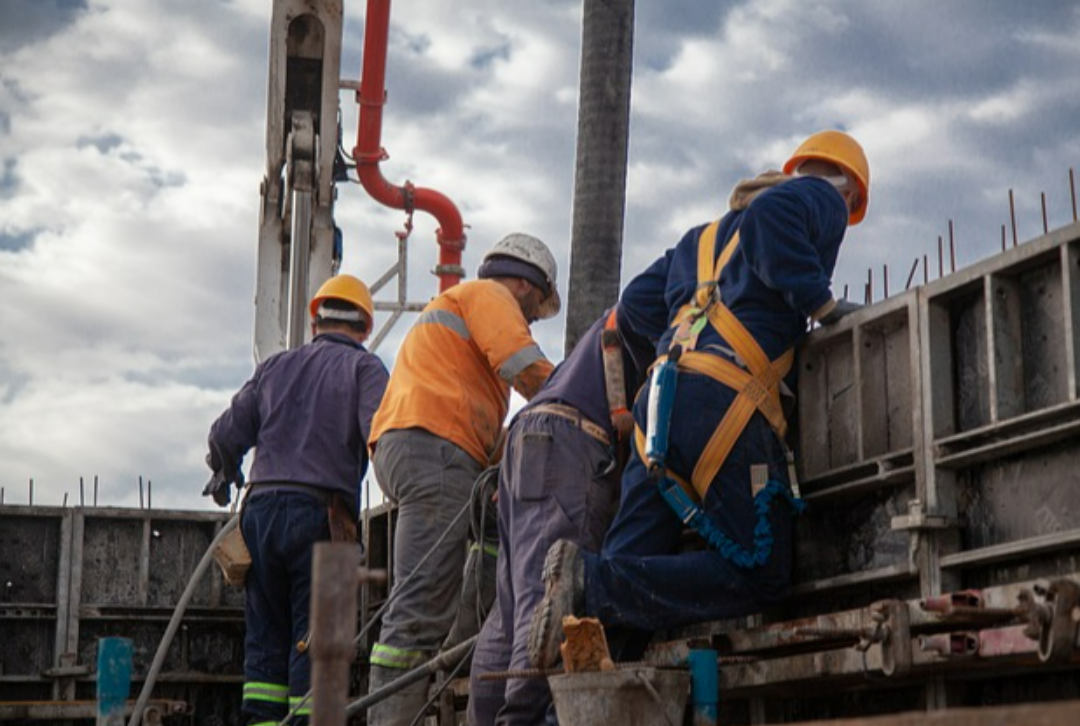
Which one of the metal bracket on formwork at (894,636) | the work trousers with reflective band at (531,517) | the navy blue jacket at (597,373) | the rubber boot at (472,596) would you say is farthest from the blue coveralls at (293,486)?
the metal bracket on formwork at (894,636)

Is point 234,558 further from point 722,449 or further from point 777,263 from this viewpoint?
point 777,263

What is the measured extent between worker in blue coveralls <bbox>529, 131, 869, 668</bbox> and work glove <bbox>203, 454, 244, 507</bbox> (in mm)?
3581

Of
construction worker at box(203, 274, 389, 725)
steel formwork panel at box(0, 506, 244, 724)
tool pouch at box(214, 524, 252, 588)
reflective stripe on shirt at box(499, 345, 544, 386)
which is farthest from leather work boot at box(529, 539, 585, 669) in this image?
steel formwork panel at box(0, 506, 244, 724)

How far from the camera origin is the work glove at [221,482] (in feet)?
31.5

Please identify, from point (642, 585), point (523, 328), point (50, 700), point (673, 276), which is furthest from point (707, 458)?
point (50, 700)

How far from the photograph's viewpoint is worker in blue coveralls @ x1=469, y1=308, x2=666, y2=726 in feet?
22.5

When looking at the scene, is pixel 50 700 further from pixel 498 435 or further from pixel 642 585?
pixel 642 585

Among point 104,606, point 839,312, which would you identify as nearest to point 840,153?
point 839,312

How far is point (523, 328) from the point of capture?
26.2ft

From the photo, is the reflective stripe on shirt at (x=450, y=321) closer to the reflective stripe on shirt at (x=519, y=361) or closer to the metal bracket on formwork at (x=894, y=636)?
the reflective stripe on shirt at (x=519, y=361)

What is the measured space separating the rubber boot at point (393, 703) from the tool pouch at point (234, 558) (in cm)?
137

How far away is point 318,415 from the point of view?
29.6 feet

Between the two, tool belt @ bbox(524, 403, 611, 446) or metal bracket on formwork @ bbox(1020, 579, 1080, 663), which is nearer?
metal bracket on formwork @ bbox(1020, 579, 1080, 663)

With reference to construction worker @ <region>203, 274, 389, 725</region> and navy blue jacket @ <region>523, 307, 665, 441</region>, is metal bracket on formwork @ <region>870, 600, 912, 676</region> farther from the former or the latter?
construction worker @ <region>203, 274, 389, 725</region>
